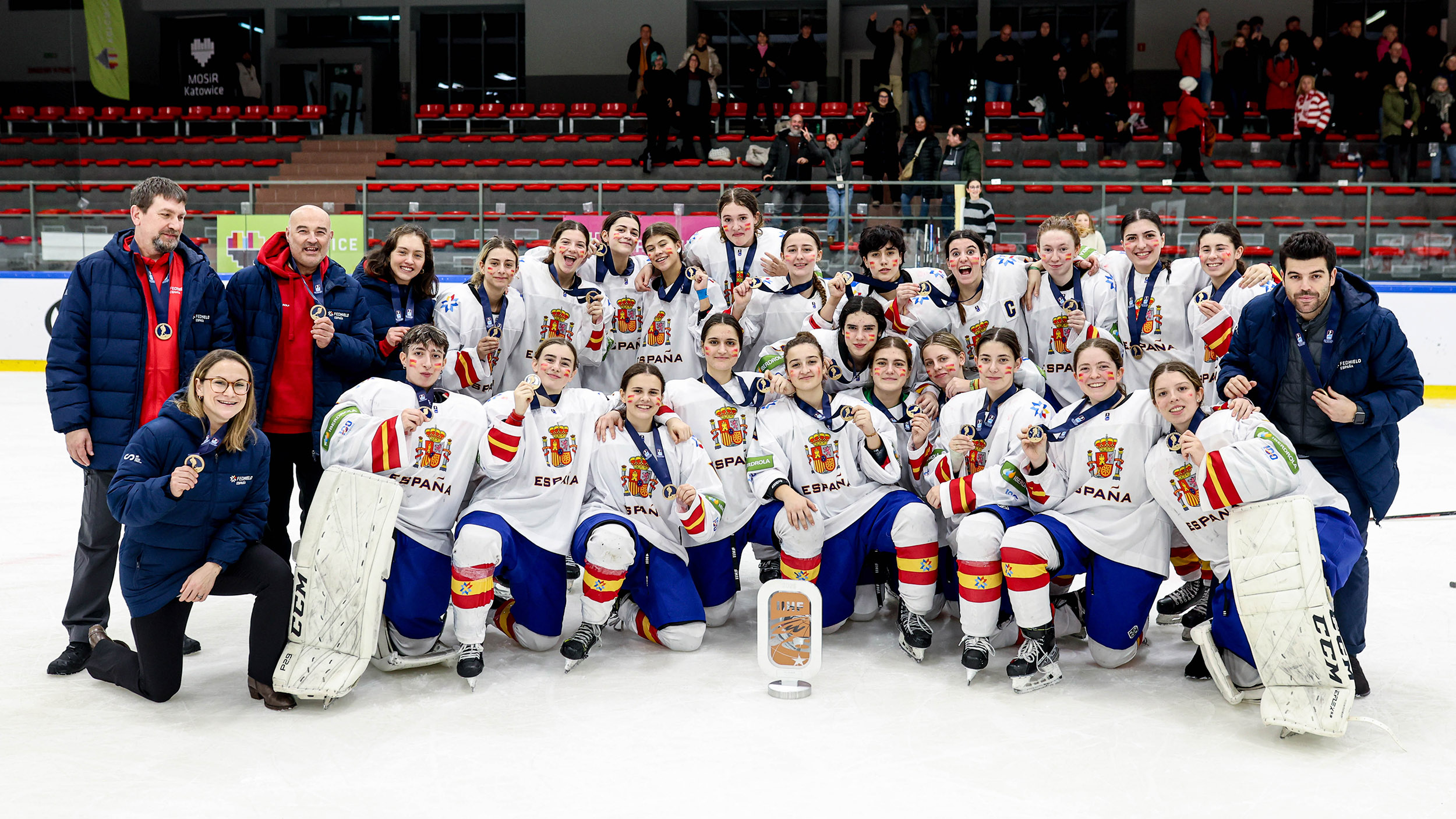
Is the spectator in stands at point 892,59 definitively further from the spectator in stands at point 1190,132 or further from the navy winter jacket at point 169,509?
the navy winter jacket at point 169,509

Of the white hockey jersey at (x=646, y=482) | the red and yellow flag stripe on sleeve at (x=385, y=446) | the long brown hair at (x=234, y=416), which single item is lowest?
the white hockey jersey at (x=646, y=482)

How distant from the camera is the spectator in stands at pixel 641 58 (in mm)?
15398

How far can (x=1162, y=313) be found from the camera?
4.76 m

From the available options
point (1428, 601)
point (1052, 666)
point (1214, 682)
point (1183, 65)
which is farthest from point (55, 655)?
point (1183, 65)

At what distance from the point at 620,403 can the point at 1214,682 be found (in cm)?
224

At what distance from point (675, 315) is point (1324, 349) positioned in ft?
8.29

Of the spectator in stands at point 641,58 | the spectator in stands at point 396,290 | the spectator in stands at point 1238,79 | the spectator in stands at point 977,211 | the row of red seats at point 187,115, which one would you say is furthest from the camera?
the row of red seats at point 187,115

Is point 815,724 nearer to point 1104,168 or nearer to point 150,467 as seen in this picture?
point 150,467

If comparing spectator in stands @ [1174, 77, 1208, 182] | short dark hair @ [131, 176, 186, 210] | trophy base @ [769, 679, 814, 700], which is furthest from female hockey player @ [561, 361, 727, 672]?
spectator in stands @ [1174, 77, 1208, 182]

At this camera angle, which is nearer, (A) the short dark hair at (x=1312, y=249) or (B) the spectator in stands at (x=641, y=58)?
(A) the short dark hair at (x=1312, y=249)

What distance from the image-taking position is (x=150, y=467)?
10.4ft

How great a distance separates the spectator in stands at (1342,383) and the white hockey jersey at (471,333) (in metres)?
2.75

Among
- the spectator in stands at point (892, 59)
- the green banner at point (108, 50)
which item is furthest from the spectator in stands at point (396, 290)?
the green banner at point (108, 50)

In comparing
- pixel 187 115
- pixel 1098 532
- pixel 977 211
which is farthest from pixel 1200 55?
pixel 187 115
